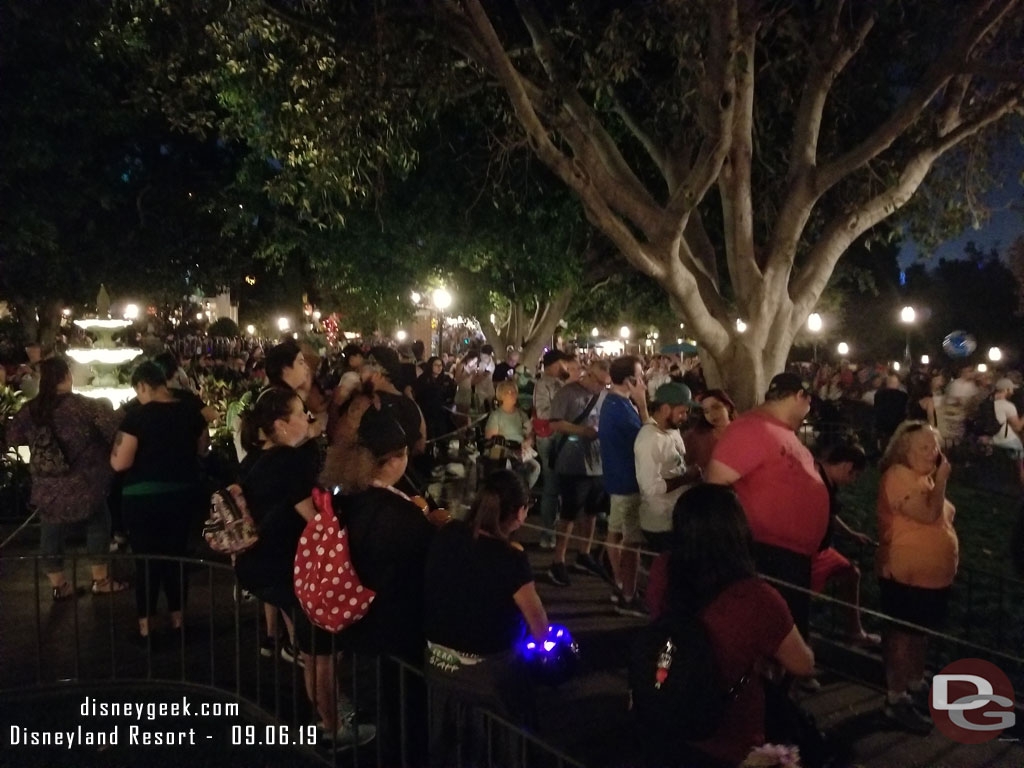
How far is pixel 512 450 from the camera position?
7.91 metres

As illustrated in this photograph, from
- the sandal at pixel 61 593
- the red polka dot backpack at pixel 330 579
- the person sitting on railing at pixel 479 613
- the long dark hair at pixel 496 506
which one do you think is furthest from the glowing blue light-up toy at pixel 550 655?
the sandal at pixel 61 593

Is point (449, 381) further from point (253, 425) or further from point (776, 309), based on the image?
point (253, 425)

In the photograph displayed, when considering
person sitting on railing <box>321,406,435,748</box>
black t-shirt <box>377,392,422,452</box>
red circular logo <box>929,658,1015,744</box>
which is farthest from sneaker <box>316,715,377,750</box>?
red circular logo <box>929,658,1015,744</box>

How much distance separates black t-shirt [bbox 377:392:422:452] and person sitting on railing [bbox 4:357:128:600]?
216 centimetres

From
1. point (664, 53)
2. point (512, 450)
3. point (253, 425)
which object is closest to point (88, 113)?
point (664, 53)

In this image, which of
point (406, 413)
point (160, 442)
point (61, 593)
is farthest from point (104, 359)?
point (406, 413)

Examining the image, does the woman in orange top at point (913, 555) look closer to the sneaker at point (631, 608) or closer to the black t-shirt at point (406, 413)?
the sneaker at point (631, 608)

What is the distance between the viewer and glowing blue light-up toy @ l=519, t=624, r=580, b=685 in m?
3.46

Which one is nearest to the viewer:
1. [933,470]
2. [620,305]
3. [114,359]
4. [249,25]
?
[933,470]

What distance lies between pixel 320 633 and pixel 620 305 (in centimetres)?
2142

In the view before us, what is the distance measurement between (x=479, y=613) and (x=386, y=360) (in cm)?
378

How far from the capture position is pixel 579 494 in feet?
24.6

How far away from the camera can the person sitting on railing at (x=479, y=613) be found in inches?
131

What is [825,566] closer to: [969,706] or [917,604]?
[917,604]
